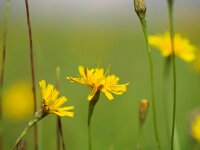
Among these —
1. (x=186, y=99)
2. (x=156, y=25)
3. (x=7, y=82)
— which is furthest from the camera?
(x=156, y=25)

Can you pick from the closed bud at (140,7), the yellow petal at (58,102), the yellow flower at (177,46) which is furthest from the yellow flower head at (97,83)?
the yellow flower at (177,46)

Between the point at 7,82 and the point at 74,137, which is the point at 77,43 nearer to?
the point at 7,82

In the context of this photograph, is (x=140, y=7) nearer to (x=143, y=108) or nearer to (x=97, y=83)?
(x=97, y=83)

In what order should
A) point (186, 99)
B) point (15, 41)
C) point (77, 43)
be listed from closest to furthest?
point (186, 99)
point (15, 41)
point (77, 43)

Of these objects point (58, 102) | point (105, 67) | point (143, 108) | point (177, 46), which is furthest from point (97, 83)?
point (105, 67)

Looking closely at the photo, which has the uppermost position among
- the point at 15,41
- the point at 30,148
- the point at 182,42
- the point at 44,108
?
the point at 15,41

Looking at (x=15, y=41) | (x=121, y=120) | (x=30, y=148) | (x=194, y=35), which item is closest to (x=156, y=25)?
(x=194, y=35)

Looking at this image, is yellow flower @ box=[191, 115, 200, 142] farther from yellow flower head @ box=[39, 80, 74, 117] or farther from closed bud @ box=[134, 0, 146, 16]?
yellow flower head @ box=[39, 80, 74, 117]

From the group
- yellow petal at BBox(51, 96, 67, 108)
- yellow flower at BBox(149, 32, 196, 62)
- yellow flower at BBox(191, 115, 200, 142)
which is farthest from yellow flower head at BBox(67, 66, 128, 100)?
yellow flower at BBox(191, 115, 200, 142)
